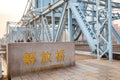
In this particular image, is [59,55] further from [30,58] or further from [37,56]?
[30,58]

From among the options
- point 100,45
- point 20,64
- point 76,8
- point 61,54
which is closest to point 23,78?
point 20,64

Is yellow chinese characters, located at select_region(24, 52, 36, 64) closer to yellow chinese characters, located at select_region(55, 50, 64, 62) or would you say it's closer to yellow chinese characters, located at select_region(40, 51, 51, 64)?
yellow chinese characters, located at select_region(40, 51, 51, 64)

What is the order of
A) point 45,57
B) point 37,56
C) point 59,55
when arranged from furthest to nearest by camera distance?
point 59,55
point 45,57
point 37,56

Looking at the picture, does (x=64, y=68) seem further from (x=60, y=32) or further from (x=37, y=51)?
(x=60, y=32)

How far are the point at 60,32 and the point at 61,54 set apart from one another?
19.6 ft

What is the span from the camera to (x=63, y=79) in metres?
3.66

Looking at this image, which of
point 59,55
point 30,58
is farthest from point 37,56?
point 59,55

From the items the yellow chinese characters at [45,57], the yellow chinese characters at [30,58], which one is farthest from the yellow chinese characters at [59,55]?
the yellow chinese characters at [30,58]

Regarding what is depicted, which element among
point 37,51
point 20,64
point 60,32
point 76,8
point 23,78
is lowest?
point 23,78

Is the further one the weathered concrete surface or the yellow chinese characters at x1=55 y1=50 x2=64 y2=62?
the yellow chinese characters at x1=55 y1=50 x2=64 y2=62

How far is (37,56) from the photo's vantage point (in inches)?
179

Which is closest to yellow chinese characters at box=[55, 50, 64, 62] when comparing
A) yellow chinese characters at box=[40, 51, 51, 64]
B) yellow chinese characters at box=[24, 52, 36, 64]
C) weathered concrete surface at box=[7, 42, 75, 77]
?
weathered concrete surface at box=[7, 42, 75, 77]

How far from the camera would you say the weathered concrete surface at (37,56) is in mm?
4129

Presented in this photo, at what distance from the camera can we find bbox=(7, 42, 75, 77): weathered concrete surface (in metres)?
4.13
